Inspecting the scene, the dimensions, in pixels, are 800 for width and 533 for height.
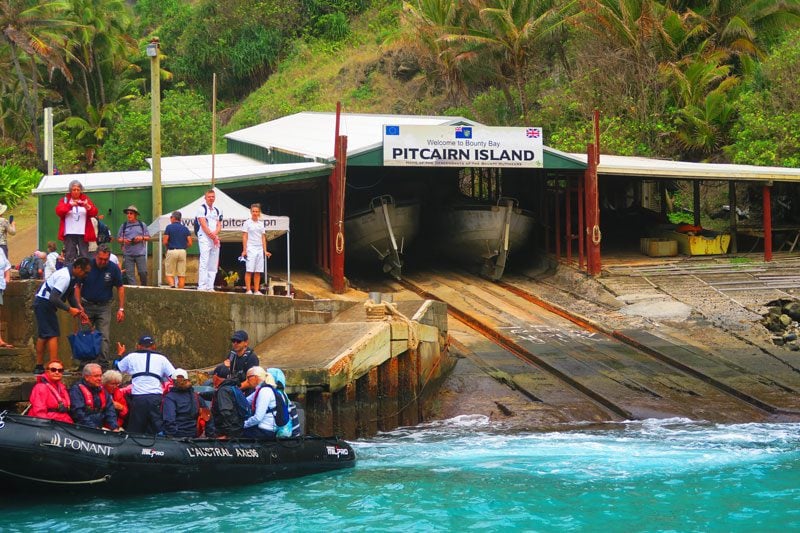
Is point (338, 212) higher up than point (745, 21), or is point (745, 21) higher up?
point (745, 21)

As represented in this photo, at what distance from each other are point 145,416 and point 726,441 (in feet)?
29.2

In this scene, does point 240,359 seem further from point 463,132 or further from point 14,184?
point 14,184

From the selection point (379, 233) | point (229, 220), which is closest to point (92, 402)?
point (229, 220)

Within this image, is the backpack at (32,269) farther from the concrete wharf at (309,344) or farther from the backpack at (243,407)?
the backpack at (243,407)

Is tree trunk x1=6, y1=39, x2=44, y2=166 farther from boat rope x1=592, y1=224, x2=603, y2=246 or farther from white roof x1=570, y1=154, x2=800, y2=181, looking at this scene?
Answer: boat rope x1=592, y1=224, x2=603, y2=246

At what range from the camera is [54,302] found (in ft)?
52.4

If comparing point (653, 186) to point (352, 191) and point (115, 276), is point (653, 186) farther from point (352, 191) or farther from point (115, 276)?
point (115, 276)

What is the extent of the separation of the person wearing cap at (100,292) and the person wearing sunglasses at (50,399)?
84.7 inches

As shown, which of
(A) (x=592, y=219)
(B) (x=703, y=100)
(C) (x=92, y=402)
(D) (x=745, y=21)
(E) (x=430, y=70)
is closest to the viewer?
(C) (x=92, y=402)

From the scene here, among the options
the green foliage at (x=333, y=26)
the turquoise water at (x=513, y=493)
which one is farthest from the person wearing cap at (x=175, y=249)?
the green foliage at (x=333, y=26)

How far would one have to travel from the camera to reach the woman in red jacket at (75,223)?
17.6 m

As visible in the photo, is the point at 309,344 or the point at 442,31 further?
the point at 442,31

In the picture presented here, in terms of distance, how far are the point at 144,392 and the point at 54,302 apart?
2198mm

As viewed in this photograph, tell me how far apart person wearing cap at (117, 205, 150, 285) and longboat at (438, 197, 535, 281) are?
10.7 metres
